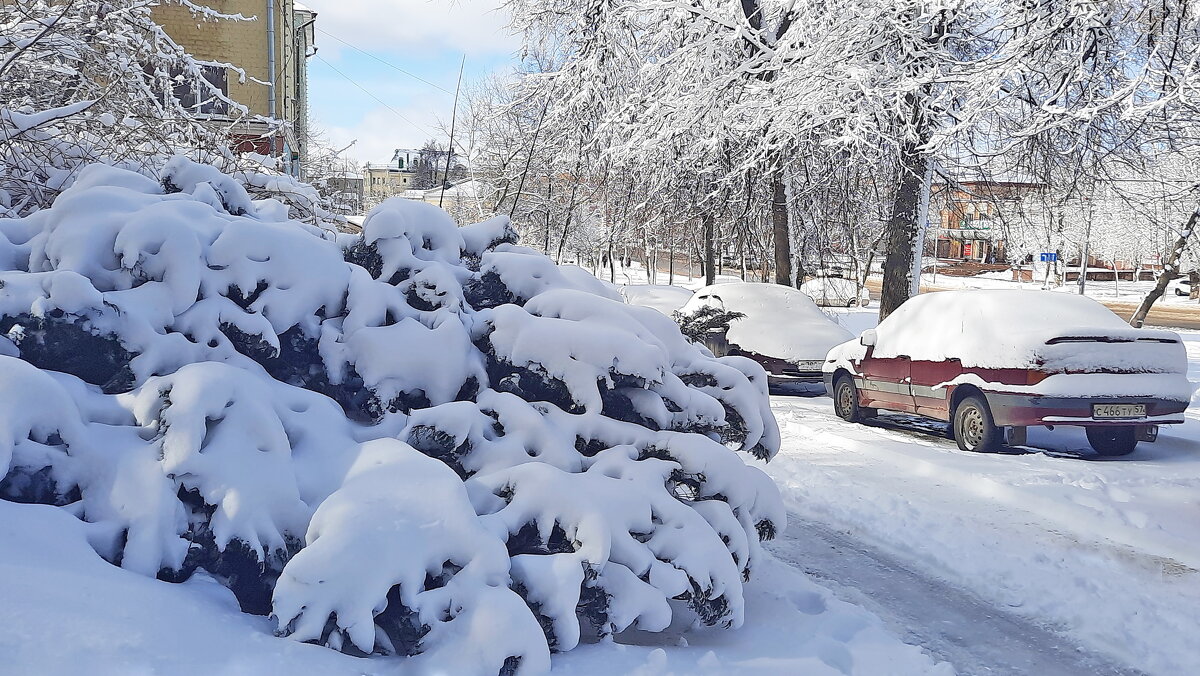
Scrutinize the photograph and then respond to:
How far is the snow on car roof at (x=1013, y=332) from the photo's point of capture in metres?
8.46

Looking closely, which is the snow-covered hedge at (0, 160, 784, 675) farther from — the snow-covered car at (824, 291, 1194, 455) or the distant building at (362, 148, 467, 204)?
the snow-covered car at (824, 291, 1194, 455)

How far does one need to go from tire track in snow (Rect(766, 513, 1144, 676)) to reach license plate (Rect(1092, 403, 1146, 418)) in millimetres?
3752

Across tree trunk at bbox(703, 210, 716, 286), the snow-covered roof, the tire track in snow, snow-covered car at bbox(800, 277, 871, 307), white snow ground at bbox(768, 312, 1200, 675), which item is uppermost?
the snow-covered roof

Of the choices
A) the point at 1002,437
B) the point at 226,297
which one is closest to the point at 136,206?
the point at 226,297

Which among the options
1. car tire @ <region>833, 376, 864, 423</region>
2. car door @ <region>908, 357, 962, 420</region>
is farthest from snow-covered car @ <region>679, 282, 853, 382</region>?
car door @ <region>908, 357, 962, 420</region>

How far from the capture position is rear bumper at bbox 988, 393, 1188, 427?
830 cm

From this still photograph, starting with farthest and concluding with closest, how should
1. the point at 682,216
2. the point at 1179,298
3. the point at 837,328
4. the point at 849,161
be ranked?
the point at 1179,298 < the point at 682,216 < the point at 837,328 < the point at 849,161

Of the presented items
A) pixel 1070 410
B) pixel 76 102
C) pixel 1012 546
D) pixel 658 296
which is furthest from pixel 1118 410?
pixel 658 296

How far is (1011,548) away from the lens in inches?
224

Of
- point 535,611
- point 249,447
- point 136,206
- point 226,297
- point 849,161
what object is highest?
point 849,161

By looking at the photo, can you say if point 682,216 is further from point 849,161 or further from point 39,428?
point 39,428

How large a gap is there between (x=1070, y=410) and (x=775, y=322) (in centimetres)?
696

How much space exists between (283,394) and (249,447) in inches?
Result: 21.5

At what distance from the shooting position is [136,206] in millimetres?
4230
